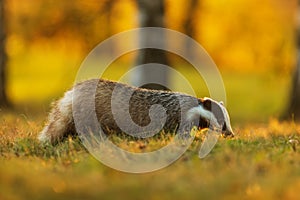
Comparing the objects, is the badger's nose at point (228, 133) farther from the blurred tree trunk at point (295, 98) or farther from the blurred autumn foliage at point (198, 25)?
the blurred tree trunk at point (295, 98)

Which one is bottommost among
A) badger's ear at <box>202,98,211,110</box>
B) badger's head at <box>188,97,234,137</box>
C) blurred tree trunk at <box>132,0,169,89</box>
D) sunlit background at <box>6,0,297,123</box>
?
sunlit background at <box>6,0,297,123</box>

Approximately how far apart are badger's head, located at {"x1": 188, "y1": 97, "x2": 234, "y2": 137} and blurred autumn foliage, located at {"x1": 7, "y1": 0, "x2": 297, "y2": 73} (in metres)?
6.44

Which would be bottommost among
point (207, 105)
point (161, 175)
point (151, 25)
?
point (151, 25)

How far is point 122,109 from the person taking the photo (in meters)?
9.02

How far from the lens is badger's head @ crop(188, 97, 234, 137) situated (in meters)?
9.05

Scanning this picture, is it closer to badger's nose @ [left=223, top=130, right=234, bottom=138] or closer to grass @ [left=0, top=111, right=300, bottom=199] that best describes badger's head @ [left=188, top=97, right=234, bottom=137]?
badger's nose @ [left=223, top=130, right=234, bottom=138]

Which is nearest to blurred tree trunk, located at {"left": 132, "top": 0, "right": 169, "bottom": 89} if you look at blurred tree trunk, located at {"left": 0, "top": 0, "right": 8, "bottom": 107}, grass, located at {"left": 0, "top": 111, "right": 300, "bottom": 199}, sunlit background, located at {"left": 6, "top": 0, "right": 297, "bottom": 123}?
sunlit background, located at {"left": 6, "top": 0, "right": 297, "bottom": 123}

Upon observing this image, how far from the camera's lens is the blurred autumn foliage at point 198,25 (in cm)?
1756

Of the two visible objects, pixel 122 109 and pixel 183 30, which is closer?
pixel 122 109

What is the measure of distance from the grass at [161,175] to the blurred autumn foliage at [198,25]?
7460 millimetres

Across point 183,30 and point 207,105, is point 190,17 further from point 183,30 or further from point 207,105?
point 207,105

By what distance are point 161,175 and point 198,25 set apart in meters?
21.8

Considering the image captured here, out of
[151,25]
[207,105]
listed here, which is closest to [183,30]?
[151,25]

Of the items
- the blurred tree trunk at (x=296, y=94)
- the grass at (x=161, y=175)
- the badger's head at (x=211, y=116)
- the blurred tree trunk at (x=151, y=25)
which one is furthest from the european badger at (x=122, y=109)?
the blurred tree trunk at (x=296, y=94)
